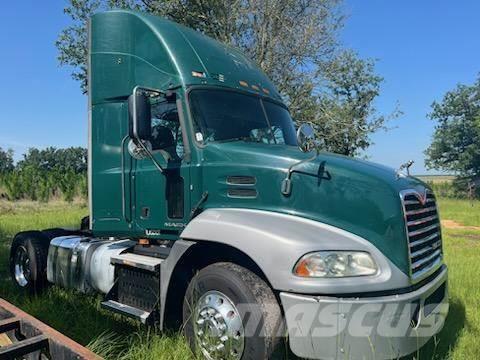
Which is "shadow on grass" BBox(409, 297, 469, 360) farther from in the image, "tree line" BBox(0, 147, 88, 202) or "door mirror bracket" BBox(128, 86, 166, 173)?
"tree line" BBox(0, 147, 88, 202)

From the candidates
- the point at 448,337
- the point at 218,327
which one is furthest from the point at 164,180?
the point at 448,337

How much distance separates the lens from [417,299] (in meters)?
3.77

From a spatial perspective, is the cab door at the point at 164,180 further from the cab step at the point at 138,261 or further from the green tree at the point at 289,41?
the green tree at the point at 289,41

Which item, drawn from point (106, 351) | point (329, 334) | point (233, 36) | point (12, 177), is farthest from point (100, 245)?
point (12, 177)

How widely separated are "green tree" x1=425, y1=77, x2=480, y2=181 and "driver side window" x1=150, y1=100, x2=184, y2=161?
49753 mm

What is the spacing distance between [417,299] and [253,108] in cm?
262

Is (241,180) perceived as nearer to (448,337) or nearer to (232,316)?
(232,316)

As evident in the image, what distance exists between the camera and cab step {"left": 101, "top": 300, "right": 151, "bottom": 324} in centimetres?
459

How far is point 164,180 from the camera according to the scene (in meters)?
4.99

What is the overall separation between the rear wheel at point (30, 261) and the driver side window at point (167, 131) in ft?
9.97

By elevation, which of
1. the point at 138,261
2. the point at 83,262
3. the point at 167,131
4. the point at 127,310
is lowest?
the point at 127,310

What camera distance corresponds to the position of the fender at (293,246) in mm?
3555

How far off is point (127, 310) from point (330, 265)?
2.24m

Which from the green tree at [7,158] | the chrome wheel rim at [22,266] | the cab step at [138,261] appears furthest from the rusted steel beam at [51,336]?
the green tree at [7,158]
